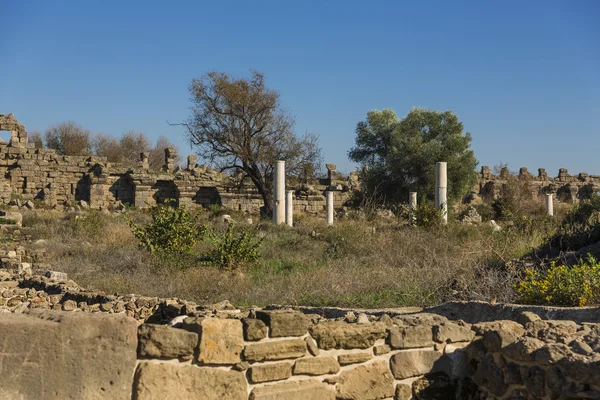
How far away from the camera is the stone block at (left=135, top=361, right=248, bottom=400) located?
148 inches

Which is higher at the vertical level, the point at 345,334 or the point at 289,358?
the point at 345,334

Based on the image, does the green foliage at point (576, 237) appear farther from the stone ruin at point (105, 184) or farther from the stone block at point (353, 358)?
the stone ruin at point (105, 184)

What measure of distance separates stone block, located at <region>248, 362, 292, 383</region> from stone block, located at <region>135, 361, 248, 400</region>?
0.08 meters

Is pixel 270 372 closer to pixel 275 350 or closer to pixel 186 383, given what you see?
pixel 275 350

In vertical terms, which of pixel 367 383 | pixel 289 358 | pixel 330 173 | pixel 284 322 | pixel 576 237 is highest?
pixel 330 173

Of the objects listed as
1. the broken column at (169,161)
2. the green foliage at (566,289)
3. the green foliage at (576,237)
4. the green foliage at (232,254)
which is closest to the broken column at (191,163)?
the broken column at (169,161)

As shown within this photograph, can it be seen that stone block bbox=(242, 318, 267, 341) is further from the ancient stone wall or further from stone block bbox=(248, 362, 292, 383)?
the ancient stone wall

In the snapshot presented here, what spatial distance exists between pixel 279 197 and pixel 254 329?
1779 cm

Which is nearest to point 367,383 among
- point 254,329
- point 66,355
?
point 254,329

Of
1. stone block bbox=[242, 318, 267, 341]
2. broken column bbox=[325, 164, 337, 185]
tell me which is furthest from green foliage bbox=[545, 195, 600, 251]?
broken column bbox=[325, 164, 337, 185]

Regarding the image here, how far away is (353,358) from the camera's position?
4586mm

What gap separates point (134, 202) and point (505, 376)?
24790 mm

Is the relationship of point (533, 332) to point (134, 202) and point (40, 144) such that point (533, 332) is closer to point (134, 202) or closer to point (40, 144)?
point (134, 202)

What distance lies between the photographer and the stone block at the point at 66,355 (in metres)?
3.44
